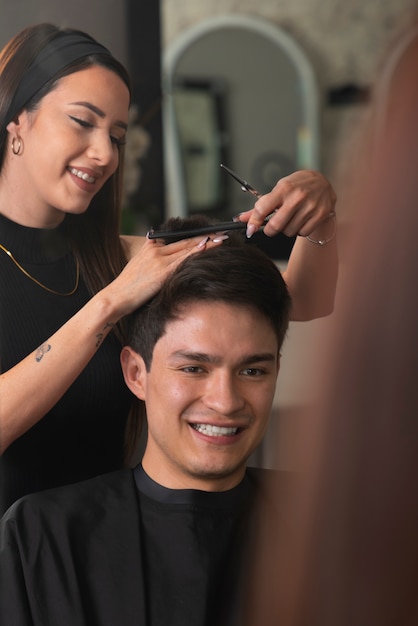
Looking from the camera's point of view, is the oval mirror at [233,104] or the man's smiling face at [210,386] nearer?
the man's smiling face at [210,386]

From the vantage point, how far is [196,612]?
1.19 metres

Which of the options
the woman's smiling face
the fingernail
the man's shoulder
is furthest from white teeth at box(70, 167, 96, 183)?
the man's shoulder

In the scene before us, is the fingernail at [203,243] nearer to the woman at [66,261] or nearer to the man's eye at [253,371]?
the woman at [66,261]

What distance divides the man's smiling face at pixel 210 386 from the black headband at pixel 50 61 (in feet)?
1.35

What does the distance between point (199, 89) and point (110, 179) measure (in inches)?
8.0

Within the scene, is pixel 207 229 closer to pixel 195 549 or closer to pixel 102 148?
pixel 102 148

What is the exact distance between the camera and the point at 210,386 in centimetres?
114

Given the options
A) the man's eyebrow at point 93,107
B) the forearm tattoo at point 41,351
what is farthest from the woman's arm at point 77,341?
the man's eyebrow at point 93,107

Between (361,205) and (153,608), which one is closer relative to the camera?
(361,205)

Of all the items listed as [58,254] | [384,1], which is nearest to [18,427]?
[58,254]

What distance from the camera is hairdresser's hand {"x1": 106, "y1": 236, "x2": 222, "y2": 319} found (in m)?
1.16

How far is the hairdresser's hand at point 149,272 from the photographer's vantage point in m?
1.16

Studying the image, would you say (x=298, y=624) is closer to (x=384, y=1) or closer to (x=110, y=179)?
(x=110, y=179)

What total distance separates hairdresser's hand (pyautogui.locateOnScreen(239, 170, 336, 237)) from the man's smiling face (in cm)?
13
